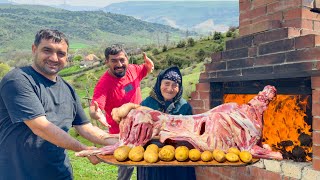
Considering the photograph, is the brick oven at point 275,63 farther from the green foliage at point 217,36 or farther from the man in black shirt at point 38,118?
the green foliage at point 217,36

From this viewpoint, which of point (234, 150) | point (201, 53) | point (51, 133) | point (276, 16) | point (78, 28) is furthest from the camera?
point (78, 28)

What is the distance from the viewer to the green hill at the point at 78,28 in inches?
3150

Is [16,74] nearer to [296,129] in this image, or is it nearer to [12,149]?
[12,149]

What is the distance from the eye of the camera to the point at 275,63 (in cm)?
354

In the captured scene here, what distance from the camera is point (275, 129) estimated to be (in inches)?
150

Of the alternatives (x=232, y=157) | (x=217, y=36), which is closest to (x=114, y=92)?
(x=232, y=157)

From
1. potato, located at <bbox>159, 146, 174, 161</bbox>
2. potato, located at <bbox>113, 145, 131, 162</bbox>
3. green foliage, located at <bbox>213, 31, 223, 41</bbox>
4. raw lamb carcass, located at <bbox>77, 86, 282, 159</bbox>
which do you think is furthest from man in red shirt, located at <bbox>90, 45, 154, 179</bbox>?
green foliage, located at <bbox>213, 31, 223, 41</bbox>

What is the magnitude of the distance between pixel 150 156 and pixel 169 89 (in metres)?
1.15

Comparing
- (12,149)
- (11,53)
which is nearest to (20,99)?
(12,149)

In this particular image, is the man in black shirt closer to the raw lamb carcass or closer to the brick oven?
the raw lamb carcass

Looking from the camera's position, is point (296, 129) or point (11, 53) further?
point (11, 53)

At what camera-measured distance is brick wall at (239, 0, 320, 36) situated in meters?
3.49

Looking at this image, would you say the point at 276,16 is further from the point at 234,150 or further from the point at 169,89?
the point at 234,150

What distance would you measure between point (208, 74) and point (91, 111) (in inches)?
65.2
